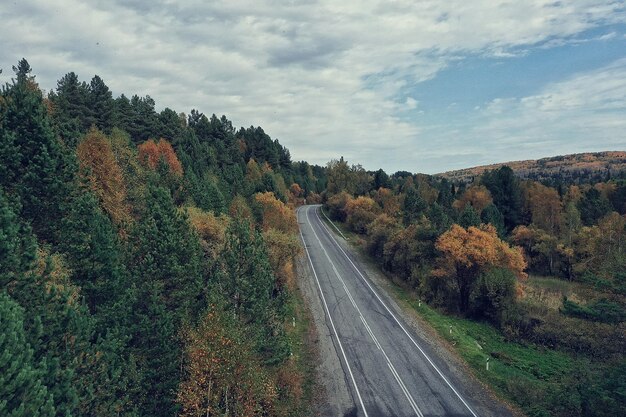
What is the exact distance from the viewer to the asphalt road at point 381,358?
25.8 metres

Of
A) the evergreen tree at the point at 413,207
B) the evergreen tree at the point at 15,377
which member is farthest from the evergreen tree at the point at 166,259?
the evergreen tree at the point at 413,207

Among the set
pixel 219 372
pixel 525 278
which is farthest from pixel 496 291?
pixel 219 372

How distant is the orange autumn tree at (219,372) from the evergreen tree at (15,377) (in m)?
7.30

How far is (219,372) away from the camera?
19984 mm

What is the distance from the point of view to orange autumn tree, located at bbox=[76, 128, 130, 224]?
3161 centimetres

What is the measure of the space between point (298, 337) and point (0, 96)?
1073 inches

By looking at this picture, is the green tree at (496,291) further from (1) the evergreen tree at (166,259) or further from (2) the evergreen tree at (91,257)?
(2) the evergreen tree at (91,257)

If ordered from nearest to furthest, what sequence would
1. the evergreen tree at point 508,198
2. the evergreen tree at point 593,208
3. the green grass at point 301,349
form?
the green grass at point 301,349 < the evergreen tree at point 593,208 < the evergreen tree at point 508,198

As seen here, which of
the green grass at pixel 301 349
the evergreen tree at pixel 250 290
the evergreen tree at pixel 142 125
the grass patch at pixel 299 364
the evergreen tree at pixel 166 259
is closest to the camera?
the evergreen tree at pixel 166 259

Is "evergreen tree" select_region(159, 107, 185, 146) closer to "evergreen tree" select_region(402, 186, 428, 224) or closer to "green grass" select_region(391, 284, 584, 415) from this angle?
"evergreen tree" select_region(402, 186, 428, 224)

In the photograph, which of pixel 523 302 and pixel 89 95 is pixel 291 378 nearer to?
pixel 523 302

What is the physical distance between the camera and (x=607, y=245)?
56625mm

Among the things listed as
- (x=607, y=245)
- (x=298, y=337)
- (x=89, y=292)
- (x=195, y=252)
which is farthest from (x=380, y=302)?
(x=607, y=245)

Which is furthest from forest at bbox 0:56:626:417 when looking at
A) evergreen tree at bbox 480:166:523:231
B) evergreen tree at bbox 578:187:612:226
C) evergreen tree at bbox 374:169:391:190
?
evergreen tree at bbox 374:169:391:190
